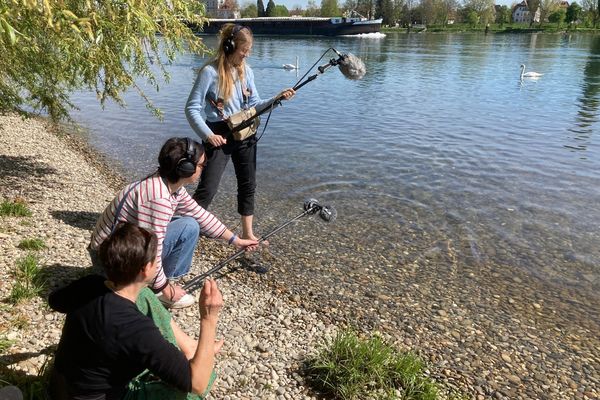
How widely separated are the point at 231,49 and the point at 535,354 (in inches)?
180

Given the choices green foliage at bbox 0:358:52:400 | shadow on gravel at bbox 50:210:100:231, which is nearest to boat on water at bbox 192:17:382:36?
shadow on gravel at bbox 50:210:100:231

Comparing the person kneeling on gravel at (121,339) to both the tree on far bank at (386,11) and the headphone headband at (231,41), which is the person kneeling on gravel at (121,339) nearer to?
the headphone headband at (231,41)

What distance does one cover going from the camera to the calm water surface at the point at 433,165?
784 centimetres

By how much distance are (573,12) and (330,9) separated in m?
64.6

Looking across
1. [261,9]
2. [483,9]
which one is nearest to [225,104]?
[483,9]

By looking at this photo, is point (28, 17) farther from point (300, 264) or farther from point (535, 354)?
point (535, 354)

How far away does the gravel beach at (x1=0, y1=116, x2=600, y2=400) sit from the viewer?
4.14 metres

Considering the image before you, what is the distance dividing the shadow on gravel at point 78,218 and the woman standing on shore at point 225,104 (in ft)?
7.01

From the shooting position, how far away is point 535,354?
198 inches

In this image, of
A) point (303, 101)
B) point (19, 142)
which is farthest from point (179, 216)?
point (303, 101)

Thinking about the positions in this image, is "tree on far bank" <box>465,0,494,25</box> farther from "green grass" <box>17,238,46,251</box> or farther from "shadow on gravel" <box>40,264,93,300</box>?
A: "shadow on gravel" <box>40,264,93,300</box>

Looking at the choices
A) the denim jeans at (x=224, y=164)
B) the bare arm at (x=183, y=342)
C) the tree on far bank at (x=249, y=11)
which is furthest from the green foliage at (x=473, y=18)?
the bare arm at (x=183, y=342)

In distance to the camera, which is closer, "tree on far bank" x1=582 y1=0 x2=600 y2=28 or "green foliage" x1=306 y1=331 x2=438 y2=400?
"green foliage" x1=306 y1=331 x2=438 y2=400

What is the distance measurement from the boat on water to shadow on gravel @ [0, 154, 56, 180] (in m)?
81.6
